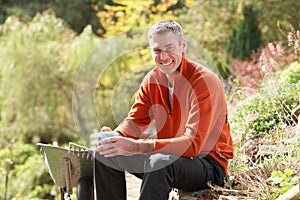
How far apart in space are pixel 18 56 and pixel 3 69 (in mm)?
326

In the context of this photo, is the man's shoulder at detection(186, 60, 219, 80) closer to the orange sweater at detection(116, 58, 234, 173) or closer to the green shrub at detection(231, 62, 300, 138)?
the orange sweater at detection(116, 58, 234, 173)

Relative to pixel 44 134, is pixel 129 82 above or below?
above

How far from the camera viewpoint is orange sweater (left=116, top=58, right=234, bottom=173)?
2771 millimetres

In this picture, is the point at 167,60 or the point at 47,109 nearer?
the point at 167,60

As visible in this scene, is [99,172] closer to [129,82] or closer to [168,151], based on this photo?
[168,151]

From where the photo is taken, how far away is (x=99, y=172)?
111 inches

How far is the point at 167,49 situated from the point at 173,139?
0.44 metres

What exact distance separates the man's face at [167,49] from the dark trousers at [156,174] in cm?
48

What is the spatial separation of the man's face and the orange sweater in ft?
0.21

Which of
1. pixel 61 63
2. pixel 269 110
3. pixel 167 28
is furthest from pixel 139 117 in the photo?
pixel 61 63

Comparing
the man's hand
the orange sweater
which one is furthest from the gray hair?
the man's hand

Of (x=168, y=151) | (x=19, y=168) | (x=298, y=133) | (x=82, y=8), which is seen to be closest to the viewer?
(x=168, y=151)

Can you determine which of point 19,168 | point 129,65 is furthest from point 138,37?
point 19,168

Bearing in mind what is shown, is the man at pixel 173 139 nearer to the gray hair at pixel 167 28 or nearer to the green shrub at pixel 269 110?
the gray hair at pixel 167 28
